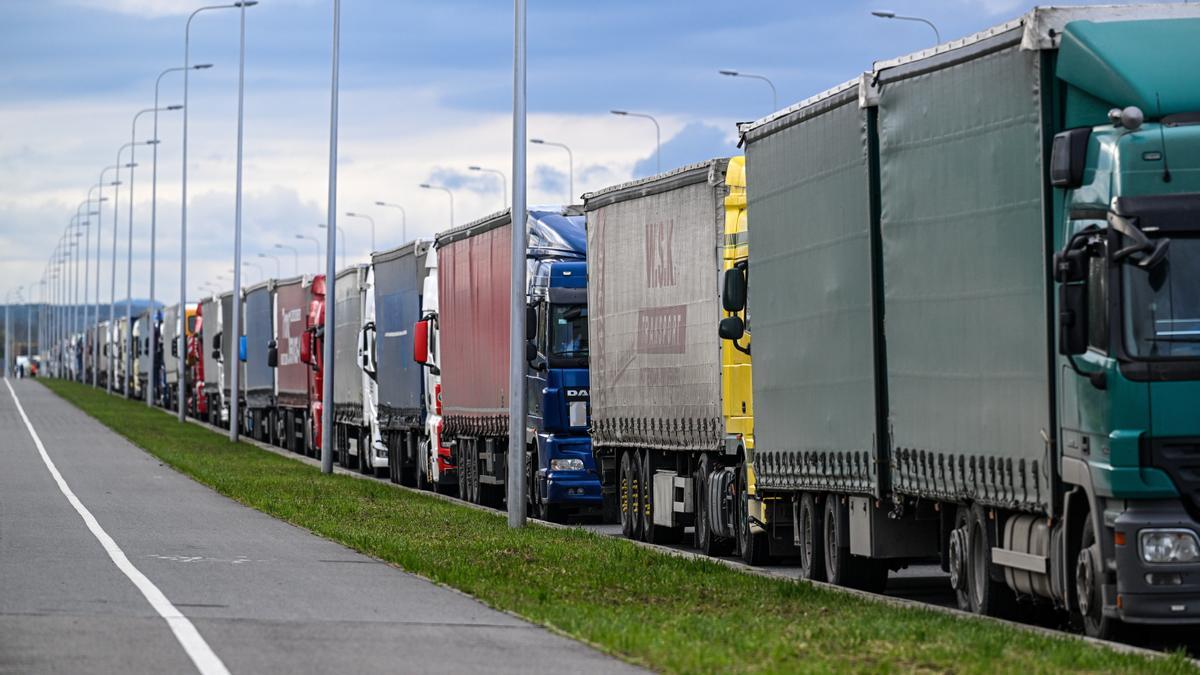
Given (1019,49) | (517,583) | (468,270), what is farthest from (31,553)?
(468,270)

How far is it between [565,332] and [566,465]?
169cm

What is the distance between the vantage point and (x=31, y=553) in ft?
69.2

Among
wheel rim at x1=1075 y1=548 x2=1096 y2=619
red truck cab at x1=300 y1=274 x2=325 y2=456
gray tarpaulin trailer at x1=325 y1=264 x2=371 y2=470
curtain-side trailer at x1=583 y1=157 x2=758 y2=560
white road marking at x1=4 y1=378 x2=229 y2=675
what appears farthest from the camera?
red truck cab at x1=300 y1=274 x2=325 y2=456

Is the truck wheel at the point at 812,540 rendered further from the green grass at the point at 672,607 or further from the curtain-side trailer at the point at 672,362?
the curtain-side trailer at the point at 672,362

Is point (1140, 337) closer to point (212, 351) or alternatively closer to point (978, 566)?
point (978, 566)

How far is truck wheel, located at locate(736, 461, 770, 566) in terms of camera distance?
22.1 meters

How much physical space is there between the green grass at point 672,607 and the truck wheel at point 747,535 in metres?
0.94

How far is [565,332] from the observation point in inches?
1141

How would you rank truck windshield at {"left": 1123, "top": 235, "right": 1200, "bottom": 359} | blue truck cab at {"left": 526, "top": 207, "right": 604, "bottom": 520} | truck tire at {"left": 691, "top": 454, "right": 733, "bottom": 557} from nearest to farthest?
truck windshield at {"left": 1123, "top": 235, "right": 1200, "bottom": 359}
truck tire at {"left": 691, "top": 454, "right": 733, "bottom": 557}
blue truck cab at {"left": 526, "top": 207, "right": 604, "bottom": 520}

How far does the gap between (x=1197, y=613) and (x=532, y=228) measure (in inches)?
683

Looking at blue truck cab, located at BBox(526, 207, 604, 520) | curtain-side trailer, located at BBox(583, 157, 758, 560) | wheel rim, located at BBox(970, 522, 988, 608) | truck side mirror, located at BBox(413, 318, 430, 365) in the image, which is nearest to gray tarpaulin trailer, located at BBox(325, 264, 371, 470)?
truck side mirror, located at BBox(413, 318, 430, 365)

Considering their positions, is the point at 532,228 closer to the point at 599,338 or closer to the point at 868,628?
the point at 599,338

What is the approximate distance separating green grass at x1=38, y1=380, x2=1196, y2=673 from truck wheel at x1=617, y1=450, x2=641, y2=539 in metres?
0.90

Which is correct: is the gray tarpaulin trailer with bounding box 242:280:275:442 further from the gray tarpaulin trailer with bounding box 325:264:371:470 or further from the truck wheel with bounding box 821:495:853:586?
the truck wheel with bounding box 821:495:853:586
